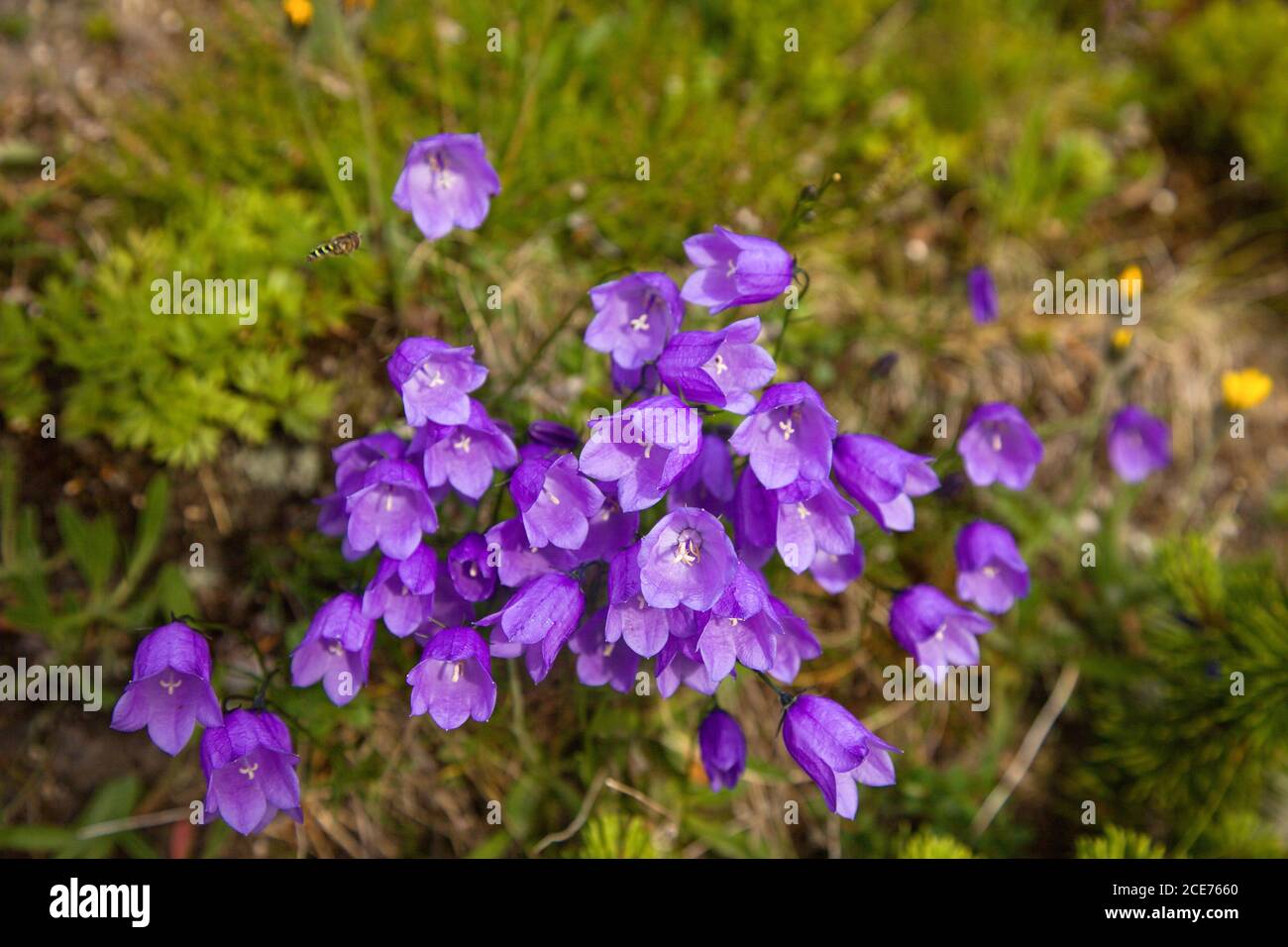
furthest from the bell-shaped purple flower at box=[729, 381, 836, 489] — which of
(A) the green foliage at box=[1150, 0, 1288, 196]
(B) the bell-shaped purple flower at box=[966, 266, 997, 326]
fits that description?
(A) the green foliage at box=[1150, 0, 1288, 196]

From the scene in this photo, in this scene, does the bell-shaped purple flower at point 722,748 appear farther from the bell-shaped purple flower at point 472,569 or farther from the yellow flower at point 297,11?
the yellow flower at point 297,11

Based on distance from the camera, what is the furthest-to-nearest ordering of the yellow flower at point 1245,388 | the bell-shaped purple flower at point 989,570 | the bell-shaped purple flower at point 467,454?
the yellow flower at point 1245,388
the bell-shaped purple flower at point 989,570
the bell-shaped purple flower at point 467,454

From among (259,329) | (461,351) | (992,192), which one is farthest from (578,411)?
(992,192)

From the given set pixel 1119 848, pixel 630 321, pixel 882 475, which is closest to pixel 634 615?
pixel 882 475

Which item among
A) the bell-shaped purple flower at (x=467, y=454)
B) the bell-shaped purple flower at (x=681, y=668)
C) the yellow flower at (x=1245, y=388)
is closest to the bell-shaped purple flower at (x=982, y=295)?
the yellow flower at (x=1245, y=388)
